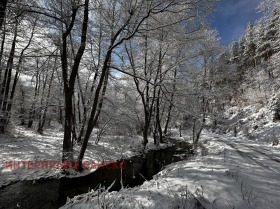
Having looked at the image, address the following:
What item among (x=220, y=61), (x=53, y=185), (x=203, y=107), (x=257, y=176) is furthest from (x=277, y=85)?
(x=53, y=185)

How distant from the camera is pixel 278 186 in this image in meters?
4.14

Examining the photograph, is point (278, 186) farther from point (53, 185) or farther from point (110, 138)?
point (110, 138)

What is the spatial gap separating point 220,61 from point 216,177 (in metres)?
14.0

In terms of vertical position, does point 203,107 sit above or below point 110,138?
above

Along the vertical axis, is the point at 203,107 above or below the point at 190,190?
above

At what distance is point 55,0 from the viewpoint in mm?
6449

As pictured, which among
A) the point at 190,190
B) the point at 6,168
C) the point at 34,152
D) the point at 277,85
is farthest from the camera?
the point at 277,85

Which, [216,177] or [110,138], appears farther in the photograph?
[110,138]

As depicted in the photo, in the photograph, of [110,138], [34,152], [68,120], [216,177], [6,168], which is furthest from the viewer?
[110,138]

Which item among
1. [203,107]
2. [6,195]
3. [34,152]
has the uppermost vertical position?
[203,107]

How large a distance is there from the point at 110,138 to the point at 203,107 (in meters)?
8.77

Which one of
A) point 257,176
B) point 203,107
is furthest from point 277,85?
point 257,176

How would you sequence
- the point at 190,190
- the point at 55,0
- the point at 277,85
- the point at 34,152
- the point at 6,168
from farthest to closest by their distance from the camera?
the point at 277,85, the point at 34,152, the point at 6,168, the point at 55,0, the point at 190,190

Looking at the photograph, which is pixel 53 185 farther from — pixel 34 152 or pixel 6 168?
pixel 34 152
